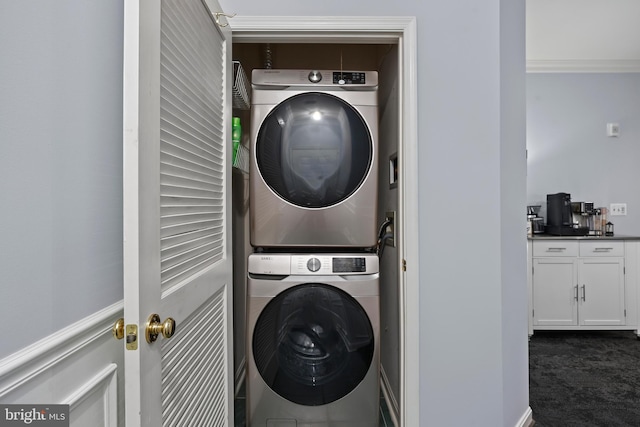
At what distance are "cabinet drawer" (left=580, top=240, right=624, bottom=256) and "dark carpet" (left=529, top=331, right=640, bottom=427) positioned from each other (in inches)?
31.2

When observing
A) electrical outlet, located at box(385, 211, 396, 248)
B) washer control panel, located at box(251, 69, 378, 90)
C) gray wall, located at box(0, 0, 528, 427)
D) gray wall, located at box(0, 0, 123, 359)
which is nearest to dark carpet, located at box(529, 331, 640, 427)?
gray wall, located at box(0, 0, 528, 427)

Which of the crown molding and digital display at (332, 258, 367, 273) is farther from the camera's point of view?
the crown molding

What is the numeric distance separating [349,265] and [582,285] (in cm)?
276

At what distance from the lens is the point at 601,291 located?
3.25 m

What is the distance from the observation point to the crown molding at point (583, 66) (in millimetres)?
3613

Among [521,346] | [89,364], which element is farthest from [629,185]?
[89,364]

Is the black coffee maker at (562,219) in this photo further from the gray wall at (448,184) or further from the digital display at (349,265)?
the digital display at (349,265)

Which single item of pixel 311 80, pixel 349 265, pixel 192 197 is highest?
pixel 311 80

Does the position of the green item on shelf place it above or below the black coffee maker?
above

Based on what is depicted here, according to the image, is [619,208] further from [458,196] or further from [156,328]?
[156,328]

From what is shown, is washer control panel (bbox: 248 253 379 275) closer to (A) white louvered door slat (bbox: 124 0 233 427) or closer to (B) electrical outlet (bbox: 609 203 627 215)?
(A) white louvered door slat (bbox: 124 0 233 427)

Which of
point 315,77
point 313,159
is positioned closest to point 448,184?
point 313,159

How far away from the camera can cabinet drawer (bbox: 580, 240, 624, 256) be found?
3.24 metres

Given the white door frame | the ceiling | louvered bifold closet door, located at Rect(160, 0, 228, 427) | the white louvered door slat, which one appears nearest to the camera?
the white louvered door slat
